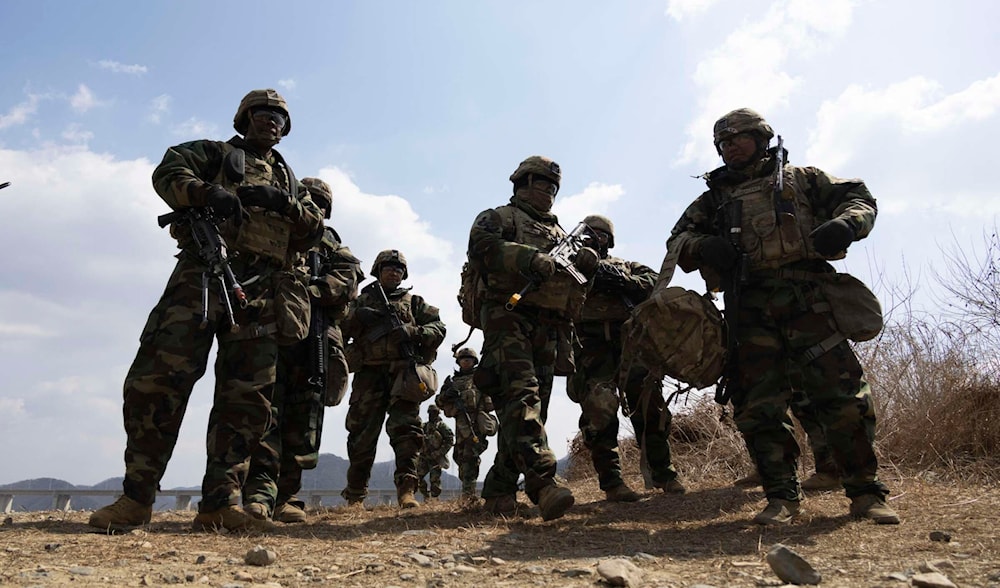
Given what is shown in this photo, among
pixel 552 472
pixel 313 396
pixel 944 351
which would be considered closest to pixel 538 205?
pixel 552 472

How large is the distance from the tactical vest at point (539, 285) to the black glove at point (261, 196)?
1.45 metres

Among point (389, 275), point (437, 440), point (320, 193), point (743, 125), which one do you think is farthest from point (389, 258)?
point (437, 440)

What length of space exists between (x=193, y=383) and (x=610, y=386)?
315 centimetres

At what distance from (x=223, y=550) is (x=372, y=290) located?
444 centimetres

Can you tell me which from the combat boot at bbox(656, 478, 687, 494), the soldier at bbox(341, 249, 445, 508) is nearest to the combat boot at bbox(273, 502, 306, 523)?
the soldier at bbox(341, 249, 445, 508)

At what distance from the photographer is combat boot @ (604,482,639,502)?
5168 millimetres

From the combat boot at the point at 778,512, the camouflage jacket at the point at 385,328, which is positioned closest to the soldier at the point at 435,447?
the camouflage jacket at the point at 385,328

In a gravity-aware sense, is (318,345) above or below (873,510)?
above

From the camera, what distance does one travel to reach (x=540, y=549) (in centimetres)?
313

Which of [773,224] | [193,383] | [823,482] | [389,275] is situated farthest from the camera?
[389,275]

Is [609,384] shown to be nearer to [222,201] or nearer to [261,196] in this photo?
[261,196]

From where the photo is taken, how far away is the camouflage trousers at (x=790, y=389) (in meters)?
3.65

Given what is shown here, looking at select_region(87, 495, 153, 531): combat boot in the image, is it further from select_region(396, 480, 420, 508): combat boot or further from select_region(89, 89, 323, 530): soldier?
select_region(396, 480, 420, 508): combat boot

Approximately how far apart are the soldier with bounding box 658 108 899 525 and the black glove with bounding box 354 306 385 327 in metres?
3.58
